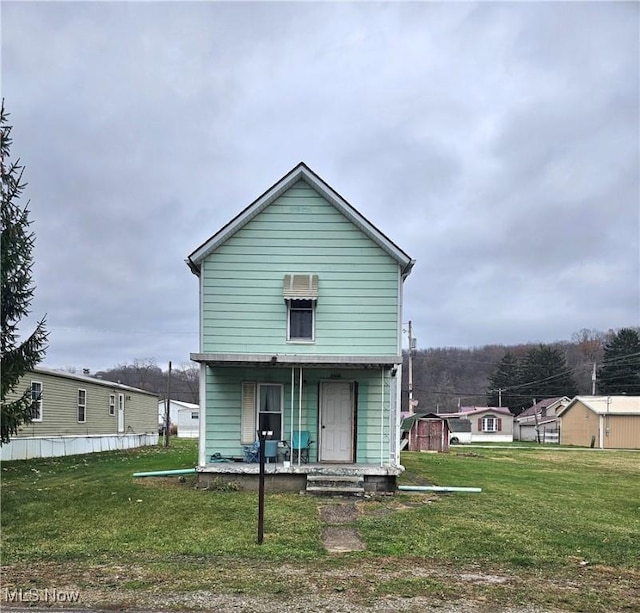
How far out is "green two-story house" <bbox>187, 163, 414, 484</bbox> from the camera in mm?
14758

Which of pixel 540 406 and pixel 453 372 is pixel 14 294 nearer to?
pixel 540 406

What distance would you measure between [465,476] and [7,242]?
14042mm

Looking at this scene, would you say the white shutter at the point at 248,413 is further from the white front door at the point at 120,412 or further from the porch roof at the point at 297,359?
the white front door at the point at 120,412

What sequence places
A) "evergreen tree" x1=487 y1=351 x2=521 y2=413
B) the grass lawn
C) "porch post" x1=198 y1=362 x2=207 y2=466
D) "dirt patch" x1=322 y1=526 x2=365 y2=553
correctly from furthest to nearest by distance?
1. "evergreen tree" x1=487 y1=351 x2=521 y2=413
2. "porch post" x1=198 y1=362 x2=207 y2=466
3. "dirt patch" x1=322 y1=526 x2=365 y2=553
4. the grass lawn

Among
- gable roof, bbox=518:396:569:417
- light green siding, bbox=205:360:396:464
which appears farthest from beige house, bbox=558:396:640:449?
light green siding, bbox=205:360:396:464

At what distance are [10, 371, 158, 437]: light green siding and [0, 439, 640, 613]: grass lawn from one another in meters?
8.70

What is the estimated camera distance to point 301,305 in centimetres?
1493

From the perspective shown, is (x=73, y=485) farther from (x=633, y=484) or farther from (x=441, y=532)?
(x=633, y=484)

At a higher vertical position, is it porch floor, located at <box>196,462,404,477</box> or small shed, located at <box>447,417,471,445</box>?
porch floor, located at <box>196,462,404,477</box>

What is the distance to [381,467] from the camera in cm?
1360

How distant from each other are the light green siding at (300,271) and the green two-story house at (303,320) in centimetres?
3

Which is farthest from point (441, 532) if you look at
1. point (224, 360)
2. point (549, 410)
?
point (549, 410)

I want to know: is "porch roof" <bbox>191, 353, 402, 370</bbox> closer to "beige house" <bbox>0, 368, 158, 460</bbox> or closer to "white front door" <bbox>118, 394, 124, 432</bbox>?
"beige house" <bbox>0, 368, 158, 460</bbox>

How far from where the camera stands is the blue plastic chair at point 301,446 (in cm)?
1453
